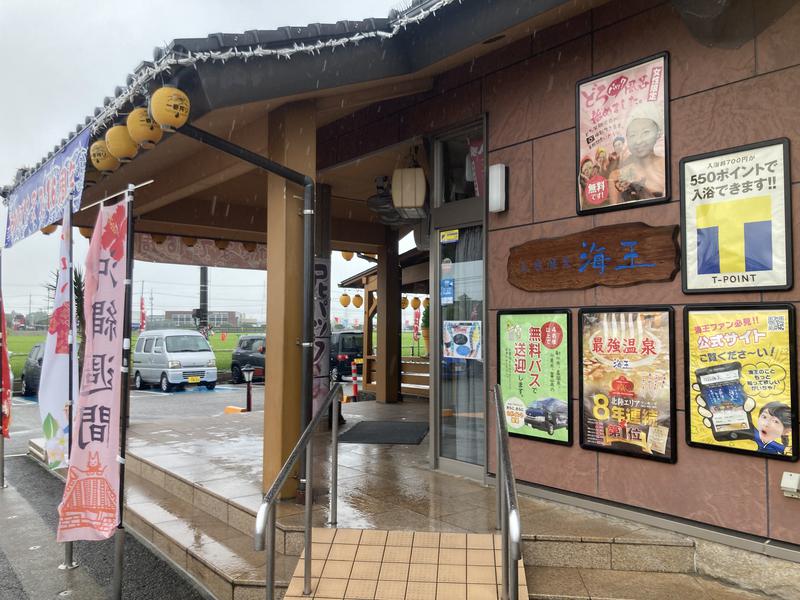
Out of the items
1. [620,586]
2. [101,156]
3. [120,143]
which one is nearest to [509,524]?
[620,586]

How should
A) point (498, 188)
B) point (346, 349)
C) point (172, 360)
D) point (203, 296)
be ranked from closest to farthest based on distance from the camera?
point (498, 188)
point (172, 360)
point (346, 349)
point (203, 296)

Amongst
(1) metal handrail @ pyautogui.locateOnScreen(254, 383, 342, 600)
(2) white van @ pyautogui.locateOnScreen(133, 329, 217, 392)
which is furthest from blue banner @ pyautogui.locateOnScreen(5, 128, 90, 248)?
(2) white van @ pyautogui.locateOnScreen(133, 329, 217, 392)

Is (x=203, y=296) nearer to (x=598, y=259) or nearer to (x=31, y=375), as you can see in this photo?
(x=31, y=375)

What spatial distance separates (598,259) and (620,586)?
6.69 feet

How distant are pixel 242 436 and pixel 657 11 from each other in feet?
19.8

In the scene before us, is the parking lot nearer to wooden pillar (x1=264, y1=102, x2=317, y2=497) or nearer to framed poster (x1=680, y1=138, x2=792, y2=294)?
wooden pillar (x1=264, y1=102, x2=317, y2=497)

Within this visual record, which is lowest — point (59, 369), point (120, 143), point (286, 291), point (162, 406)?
point (162, 406)

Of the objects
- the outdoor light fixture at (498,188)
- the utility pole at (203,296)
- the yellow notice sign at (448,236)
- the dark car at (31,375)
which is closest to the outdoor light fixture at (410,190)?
the yellow notice sign at (448,236)

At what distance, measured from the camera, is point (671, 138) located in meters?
3.89

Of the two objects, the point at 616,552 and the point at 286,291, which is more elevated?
the point at 286,291

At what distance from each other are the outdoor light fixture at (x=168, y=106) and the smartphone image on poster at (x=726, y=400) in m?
3.57

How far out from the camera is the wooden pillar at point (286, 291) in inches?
183

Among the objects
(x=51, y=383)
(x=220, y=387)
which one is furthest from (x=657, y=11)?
(x=220, y=387)

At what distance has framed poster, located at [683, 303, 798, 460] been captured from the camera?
3.30 meters
